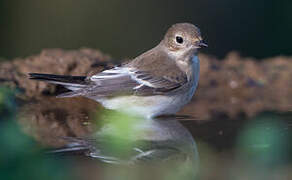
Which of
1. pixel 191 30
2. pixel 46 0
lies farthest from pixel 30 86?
pixel 46 0

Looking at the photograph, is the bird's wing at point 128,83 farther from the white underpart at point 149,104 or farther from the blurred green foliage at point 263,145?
the blurred green foliage at point 263,145

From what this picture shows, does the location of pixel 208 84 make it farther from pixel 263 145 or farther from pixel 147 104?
pixel 263 145

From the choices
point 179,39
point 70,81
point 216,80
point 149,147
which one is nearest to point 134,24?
point 216,80

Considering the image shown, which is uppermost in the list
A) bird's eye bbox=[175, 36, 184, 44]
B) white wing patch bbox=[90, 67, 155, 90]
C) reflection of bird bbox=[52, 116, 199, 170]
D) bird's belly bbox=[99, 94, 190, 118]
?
bird's eye bbox=[175, 36, 184, 44]

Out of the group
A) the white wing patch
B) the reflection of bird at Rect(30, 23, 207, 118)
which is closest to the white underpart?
the reflection of bird at Rect(30, 23, 207, 118)

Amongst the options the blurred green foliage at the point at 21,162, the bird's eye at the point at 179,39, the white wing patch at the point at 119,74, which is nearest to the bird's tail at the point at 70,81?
the white wing patch at the point at 119,74

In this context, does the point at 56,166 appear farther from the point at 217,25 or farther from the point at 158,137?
the point at 217,25

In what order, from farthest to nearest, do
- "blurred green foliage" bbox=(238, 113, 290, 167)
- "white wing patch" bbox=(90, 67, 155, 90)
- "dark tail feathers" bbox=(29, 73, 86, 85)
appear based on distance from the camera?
"white wing patch" bbox=(90, 67, 155, 90) < "dark tail feathers" bbox=(29, 73, 86, 85) < "blurred green foliage" bbox=(238, 113, 290, 167)

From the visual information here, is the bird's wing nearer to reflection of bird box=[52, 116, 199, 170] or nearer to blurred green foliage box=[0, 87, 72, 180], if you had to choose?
reflection of bird box=[52, 116, 199, 170]
